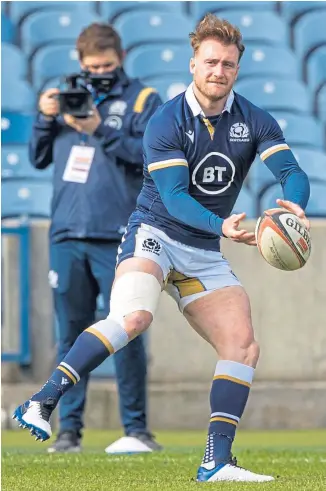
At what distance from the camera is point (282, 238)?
525 cm

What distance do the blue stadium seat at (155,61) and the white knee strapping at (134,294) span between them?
7.16 meters

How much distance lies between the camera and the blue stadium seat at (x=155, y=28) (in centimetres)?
1289

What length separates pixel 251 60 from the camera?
42.6 ft

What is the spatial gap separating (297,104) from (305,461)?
6528 mm

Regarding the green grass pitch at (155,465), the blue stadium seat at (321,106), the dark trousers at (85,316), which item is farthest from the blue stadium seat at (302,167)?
the dark trousers at (85,316)

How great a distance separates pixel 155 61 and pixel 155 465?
22.8 feet

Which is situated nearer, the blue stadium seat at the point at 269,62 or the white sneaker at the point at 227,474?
the white sneaker at the point at 227,474

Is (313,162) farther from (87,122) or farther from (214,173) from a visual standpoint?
(214,173)

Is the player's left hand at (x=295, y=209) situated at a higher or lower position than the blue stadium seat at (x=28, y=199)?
higher

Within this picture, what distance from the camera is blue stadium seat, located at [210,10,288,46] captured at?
42.7 feet

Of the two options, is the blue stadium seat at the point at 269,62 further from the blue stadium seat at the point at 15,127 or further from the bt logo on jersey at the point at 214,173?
the bt logo on jersey at the point at 214,173

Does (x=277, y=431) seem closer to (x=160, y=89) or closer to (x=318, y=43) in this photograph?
(x=160, y=89)

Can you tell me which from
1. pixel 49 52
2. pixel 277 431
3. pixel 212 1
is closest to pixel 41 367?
pixel 277 431

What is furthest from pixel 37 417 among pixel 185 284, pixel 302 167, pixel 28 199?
pixel 302 167
